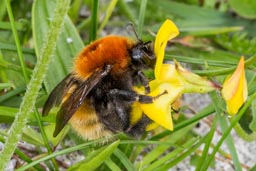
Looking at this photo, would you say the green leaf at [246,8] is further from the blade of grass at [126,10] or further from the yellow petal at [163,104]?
the yellow petal at [163,104]

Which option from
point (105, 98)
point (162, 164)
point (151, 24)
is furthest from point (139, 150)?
point (151, 24)

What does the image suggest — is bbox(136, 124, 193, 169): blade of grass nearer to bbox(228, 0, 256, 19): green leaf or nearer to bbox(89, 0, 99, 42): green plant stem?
bbox(89, 0, 99, 42): green plant stem

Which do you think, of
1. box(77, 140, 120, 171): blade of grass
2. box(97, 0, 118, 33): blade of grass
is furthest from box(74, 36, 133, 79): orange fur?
box(97, 0, 118, 33): blade of grass

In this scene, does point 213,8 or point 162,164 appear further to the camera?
point 213,8

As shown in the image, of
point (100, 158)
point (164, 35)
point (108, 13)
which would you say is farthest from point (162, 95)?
point (108, 13)

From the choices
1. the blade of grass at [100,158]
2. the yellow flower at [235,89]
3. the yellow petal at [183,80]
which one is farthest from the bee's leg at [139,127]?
the yellow flower at [235,89]

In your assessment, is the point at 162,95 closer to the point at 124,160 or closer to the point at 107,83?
the point at 107,83

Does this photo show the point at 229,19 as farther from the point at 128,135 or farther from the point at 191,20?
the point at 128,135
